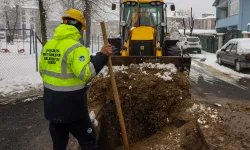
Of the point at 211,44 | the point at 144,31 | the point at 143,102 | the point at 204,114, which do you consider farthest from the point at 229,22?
the point at 204,114

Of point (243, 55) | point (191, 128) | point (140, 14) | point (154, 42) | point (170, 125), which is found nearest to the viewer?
point (191, 128)

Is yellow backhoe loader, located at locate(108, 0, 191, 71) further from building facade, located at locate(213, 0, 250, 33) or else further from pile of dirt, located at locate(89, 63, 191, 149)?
building facade, located at locate(213, 0, 250, 33)

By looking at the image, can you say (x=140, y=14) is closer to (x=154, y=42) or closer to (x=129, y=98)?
(x=154, y=42)

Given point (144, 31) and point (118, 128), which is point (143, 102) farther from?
point (144, 31)

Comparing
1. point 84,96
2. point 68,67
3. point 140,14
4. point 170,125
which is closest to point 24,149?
point 84,96

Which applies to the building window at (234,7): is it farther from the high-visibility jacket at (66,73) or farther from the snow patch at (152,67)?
the high-visibility jacket at (66,73)

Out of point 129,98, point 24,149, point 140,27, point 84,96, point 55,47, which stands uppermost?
point 140,27

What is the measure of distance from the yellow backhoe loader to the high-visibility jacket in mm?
4669

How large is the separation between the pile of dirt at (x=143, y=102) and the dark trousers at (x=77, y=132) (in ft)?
6.79

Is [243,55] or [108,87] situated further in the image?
[243,55]

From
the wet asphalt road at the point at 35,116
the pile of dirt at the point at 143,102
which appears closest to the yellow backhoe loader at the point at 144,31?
the wet asphalt road at the point at 35,116

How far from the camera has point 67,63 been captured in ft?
10.5

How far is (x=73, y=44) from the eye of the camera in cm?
321

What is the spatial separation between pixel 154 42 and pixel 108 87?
8.52 feet
